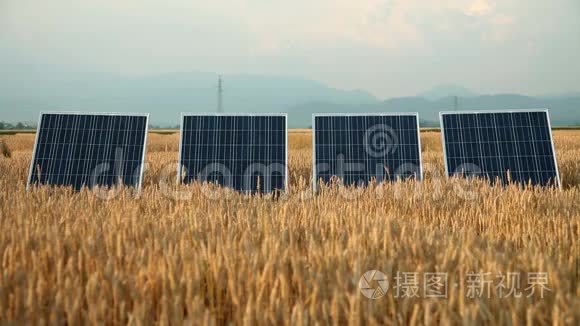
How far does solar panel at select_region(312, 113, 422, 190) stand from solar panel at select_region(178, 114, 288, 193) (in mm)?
850

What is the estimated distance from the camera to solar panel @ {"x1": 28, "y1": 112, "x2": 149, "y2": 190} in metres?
10.9

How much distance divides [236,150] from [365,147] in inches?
111

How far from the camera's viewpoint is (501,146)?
11766mm

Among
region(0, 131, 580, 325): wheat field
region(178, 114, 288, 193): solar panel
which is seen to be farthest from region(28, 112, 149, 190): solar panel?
region(0, 131, 580, 325): wheat field

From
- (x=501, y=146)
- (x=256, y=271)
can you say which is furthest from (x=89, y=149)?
(x=501, y=146)

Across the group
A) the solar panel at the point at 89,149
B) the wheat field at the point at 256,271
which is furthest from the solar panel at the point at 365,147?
the wheat field at the point at 256,271

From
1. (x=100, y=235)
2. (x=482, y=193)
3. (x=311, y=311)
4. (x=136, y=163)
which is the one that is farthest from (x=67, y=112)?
(x=311, y=311)

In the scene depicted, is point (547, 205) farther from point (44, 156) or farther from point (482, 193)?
point (44, 156)

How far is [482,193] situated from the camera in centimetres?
874

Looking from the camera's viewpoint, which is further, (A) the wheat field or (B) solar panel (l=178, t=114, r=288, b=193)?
(B) solar panel (l=178, t=114, r=288, b=193)

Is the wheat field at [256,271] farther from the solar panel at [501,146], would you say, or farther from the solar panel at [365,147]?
the solar panel at [501,146]

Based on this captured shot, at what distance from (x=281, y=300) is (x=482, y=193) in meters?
6.44

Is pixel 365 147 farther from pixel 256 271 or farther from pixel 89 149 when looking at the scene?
pixel 256 271

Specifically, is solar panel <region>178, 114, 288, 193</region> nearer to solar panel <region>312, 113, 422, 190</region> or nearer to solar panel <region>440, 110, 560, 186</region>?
solar panel <region>312, 113, 422, 190</region>
